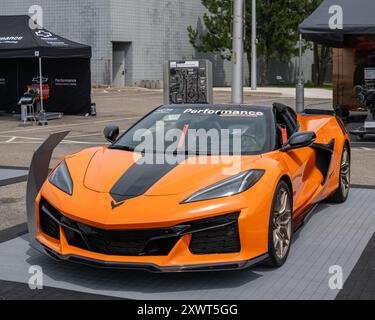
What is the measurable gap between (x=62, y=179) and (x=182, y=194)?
3.72 feet

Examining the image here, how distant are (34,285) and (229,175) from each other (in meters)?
1.69

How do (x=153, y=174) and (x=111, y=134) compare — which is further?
(x=111, y=134)

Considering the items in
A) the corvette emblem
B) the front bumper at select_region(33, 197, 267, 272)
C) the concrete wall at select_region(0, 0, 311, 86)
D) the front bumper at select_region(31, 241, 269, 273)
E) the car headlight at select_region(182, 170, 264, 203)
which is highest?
the concrete wall at select_region(0, 0, 311, 86)

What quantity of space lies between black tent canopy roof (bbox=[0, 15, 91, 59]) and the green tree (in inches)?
1009

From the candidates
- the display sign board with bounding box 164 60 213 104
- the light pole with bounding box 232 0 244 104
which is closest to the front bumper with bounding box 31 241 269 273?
the display sign board with bounding box 164 60 213 104

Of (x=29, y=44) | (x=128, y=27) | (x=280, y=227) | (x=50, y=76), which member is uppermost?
(x=128, y=27)

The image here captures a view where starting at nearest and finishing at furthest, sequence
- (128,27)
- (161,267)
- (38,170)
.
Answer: (161,267) < (38,170) < (128,27)

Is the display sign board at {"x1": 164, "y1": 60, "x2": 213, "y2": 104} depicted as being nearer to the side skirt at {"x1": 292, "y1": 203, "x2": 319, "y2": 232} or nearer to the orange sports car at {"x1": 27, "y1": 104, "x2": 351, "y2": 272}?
the orange sports car at {"x1": 27, "y1": 104, "x2": 351, "y2": 272}

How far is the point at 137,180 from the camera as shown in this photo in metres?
4.97

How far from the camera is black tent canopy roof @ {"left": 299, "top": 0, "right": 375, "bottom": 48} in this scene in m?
13.7

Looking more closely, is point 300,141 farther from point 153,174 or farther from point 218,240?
point 218,240

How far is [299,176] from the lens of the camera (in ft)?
19.3

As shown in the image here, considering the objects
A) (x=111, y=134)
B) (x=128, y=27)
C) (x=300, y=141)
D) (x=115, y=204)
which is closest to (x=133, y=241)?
(x=115, y=204)
